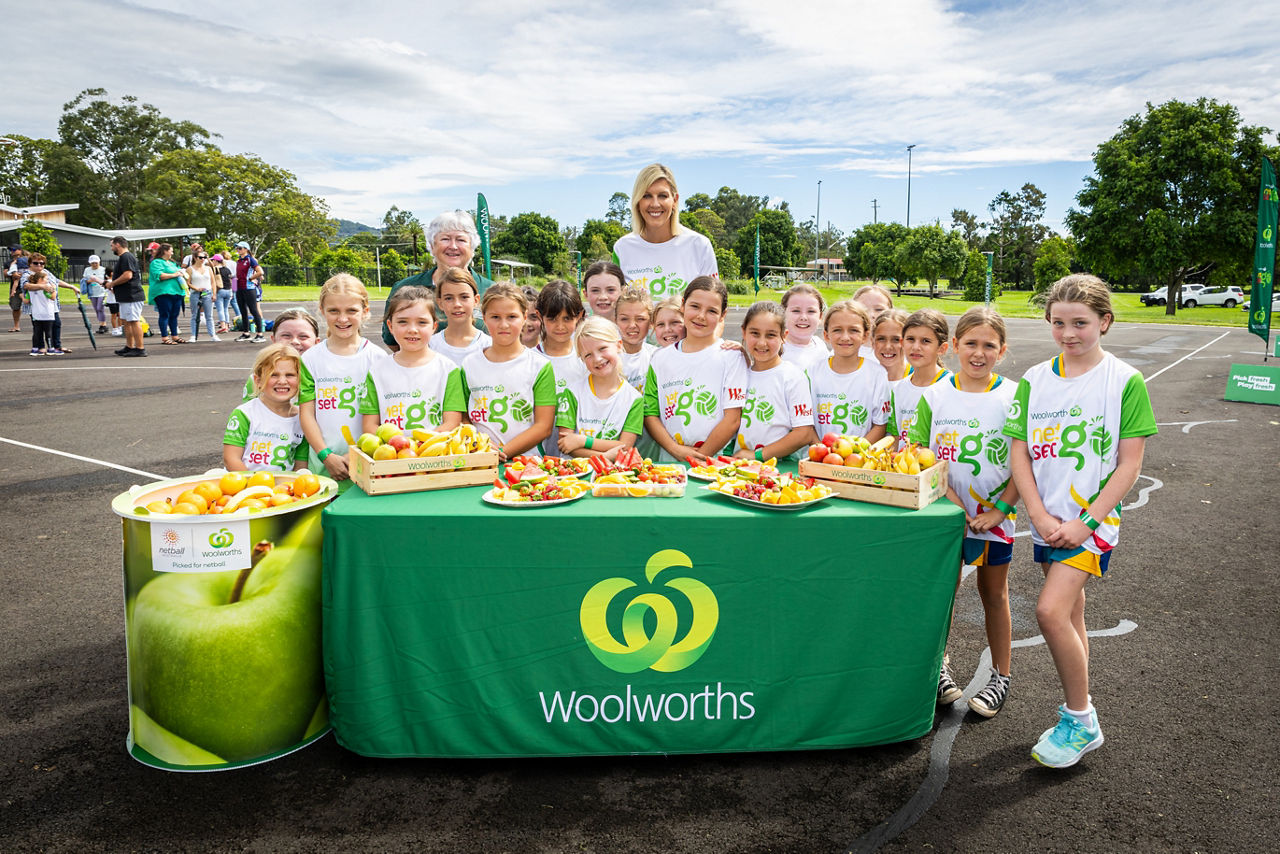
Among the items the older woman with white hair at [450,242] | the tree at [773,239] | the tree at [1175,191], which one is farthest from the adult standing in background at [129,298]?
the tree at [773,239]

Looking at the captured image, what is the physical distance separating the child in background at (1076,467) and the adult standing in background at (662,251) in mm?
2459

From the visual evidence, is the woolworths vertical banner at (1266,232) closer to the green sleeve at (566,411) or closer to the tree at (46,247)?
the green sleeve at (566,411)

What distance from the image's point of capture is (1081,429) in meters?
3.22

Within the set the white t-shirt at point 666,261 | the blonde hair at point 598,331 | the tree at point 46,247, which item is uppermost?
the tree at point 46,247

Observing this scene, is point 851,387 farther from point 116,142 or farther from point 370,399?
point 116,142

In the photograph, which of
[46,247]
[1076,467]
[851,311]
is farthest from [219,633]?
[46,247]

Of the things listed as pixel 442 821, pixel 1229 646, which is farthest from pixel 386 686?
pixel 1229 646

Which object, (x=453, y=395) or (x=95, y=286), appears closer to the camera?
(x=453, y=395)

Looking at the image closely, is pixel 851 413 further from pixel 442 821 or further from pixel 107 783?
pixel 107 783

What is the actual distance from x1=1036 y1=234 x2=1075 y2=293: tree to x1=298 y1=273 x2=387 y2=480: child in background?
60.2 metres

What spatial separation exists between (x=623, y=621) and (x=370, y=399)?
1958 millimetres

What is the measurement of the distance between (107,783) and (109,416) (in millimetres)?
8891

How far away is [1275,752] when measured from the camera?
131 inches

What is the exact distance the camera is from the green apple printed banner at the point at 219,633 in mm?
3055
